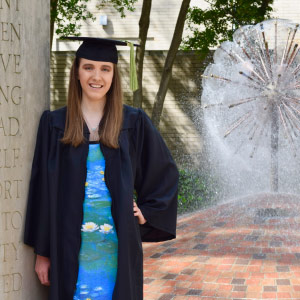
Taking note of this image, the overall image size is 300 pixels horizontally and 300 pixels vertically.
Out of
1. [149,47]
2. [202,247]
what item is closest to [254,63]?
[202,247]

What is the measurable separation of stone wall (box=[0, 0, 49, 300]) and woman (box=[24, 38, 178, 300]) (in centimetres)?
5

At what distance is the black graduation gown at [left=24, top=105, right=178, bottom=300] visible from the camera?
2434mm

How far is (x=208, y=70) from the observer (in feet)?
29.9

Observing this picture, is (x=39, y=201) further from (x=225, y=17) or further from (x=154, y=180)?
(x=225, y=17)

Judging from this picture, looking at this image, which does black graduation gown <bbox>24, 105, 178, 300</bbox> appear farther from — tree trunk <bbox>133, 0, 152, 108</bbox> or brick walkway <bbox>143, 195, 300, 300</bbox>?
tree trunk <bbox>133, 0, 152, 108</bbox>

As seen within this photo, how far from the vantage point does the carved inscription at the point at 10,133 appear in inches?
96.3

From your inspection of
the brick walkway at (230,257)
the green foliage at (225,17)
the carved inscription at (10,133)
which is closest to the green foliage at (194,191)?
the brick walkway at (230,257)

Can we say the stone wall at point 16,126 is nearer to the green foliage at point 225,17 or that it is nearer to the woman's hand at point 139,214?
the woman's hand at point 139,214

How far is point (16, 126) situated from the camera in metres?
2.49

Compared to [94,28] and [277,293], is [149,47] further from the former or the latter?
[277,293]

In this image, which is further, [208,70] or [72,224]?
[208,70]

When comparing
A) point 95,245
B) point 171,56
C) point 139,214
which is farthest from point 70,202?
point 171,56

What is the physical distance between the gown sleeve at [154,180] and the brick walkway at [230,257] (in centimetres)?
196

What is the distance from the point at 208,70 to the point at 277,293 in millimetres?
5212
